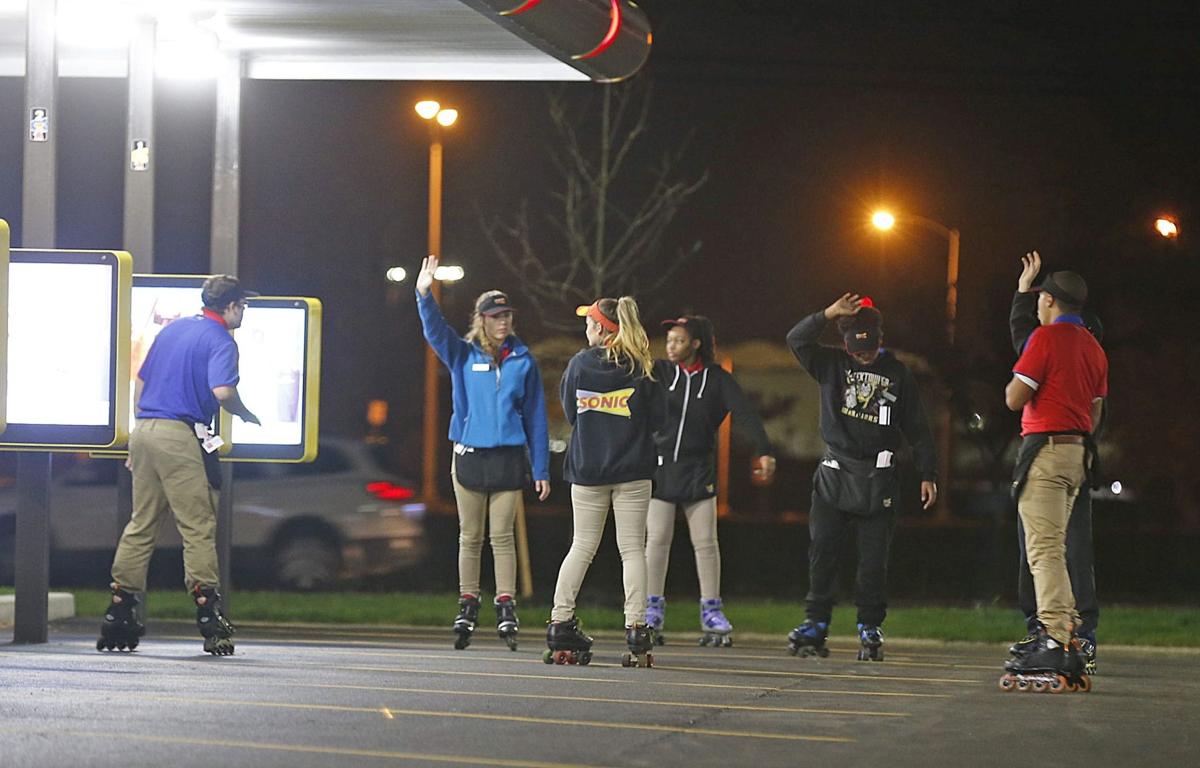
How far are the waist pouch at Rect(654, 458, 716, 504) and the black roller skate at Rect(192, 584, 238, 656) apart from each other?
303 cm

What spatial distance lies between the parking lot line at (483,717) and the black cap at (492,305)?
3.73 meters

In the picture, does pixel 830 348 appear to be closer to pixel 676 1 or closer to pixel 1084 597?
pixel 1084 597

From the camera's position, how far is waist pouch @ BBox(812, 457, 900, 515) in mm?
11320

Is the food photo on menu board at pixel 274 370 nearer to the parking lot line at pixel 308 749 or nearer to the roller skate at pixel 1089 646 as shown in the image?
the roller skate at pixel 1089 646

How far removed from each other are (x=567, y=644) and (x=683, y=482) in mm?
2626

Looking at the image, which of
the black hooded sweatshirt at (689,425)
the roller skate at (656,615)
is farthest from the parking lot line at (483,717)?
the black hooded sweatshirt at (689,425)

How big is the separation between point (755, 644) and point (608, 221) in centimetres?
1374

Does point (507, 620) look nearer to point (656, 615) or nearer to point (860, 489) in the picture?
point (656, 615)

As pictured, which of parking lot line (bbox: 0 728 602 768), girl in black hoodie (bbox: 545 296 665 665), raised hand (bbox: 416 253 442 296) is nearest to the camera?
parking lot line (bbox: 0 728 602 768)

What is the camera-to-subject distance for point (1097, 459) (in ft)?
31.1

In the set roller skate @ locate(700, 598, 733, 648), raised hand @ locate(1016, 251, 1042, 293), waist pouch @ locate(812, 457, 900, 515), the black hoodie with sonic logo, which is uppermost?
raised hand @ locate(1016, 251, 1042, 293)

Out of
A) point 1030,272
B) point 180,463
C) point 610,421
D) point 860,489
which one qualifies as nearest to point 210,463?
point 180,463

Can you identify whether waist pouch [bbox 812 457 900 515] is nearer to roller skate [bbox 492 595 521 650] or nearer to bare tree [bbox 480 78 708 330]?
roller skate [bbox 492 595 521 650]

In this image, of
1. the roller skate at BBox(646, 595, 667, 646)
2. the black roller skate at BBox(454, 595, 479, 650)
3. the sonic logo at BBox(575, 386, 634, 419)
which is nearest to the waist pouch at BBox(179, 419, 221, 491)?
the black roller skate at BBox(454, 595, 479, 650)
